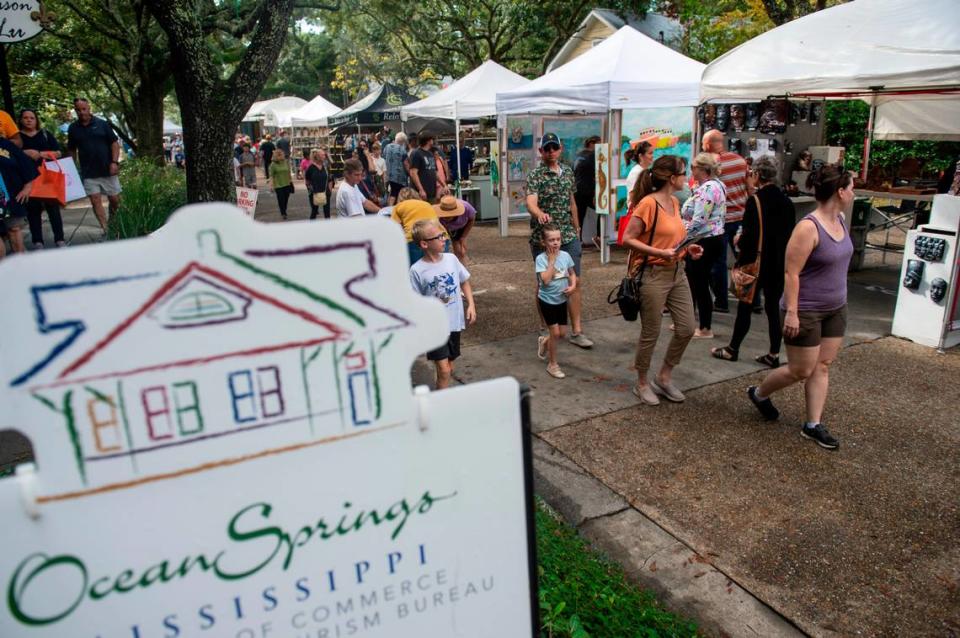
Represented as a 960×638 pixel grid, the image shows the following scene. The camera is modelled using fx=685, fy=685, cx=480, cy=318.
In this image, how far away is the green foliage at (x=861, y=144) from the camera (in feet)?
48.0

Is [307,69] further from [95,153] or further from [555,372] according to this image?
[555,372]

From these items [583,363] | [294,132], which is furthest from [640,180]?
[294,132]

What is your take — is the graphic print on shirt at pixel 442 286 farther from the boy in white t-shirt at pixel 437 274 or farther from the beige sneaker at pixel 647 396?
the beige sneaker at pixel 647 396

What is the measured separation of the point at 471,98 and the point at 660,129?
180 inches

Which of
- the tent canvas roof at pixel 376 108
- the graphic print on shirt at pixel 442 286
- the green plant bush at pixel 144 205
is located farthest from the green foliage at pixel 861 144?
the green plant bush at pixel 144 205

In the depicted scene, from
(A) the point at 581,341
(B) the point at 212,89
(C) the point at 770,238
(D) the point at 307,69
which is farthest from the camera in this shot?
(D) the point at 307,69

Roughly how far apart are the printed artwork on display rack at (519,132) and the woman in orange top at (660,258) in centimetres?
792

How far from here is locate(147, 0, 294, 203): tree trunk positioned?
6.33 m

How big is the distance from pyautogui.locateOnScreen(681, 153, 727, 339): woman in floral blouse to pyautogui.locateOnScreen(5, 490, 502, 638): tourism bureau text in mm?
5226

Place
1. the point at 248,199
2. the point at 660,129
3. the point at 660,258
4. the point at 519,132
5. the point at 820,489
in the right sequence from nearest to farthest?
1. the point at 820,489
2. the point at 660,258
3. the point at 248,199
4. the point at 660,129
5. the point at 519,132

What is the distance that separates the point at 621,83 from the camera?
30.3ft

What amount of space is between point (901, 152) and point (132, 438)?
17.7m

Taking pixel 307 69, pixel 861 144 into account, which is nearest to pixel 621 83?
pixel 861 144

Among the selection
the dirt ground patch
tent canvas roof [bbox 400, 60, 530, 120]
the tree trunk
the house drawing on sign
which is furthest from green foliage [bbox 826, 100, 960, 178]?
the house drawing on sign
